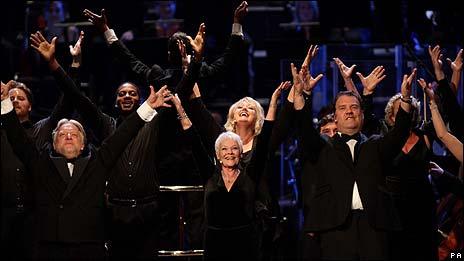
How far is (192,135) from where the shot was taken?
5996 mm

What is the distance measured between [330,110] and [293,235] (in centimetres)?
203

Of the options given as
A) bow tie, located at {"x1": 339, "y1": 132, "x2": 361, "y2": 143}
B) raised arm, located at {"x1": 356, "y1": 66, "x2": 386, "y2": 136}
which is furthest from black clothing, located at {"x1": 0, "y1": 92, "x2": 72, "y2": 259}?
raised arm, located at {"x1": 356, "y1": 66, "x2": 386, "y2": 136}

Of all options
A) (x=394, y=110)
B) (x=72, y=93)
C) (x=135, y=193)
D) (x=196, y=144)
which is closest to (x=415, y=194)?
(x=394, y=110)

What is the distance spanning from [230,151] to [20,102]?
1.66 m

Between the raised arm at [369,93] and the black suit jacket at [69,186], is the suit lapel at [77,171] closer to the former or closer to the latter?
the black suit jacket at [69,186]

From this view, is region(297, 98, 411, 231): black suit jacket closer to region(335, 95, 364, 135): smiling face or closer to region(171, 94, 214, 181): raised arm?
region(335, 95, 364, 135): smiling face

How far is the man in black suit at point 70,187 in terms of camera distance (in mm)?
5410

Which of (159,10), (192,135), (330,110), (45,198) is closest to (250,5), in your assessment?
(159,10)

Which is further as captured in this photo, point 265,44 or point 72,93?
point 265,44

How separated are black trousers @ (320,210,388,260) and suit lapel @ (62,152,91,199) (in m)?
1.57

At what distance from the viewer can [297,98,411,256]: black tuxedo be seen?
208 inches

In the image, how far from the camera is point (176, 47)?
6.36 meters

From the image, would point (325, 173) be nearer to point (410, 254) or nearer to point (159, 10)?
point (410, 254)

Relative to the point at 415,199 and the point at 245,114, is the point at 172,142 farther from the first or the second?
the point at 415,199
